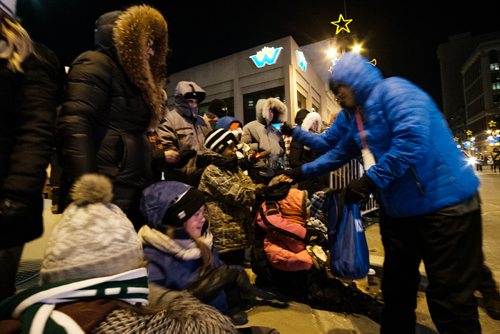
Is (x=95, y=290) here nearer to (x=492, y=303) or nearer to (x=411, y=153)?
(x=411, y=153)

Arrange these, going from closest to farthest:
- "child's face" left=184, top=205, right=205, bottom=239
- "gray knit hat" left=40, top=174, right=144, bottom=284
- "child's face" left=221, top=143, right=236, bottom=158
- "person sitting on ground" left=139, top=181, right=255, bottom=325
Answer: "gray knit hat" left=40, top=174, right=144, bottom=284 < "person sitting on ground" left=139, top=181, right=255, bottom=325 < "child's face" left=184, top=205, right=205, bottom=239 < "child's face" left=221, top=143, right=236, bottom=158

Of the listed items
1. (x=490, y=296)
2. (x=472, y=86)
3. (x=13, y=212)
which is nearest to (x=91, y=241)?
(x=13, y=212)

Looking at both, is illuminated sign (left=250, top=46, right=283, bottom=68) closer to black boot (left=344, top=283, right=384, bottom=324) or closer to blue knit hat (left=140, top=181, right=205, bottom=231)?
black boot (left=344, top=283, right=384, bottom=324)

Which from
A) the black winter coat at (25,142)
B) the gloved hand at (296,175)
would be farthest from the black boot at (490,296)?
the black winter coat at (25,142)

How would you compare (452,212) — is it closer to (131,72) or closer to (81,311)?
(81,311)

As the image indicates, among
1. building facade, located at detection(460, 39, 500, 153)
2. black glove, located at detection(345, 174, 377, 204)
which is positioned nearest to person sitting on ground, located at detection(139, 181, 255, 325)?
black glove, located at detection(345, 174, 377, 204)

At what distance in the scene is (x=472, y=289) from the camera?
67.4 inches

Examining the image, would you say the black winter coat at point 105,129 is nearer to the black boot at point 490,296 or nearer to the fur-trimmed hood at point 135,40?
the fur-trimmed hood at point 135,40

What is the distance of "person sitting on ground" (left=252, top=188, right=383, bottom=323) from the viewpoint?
290 centimetres

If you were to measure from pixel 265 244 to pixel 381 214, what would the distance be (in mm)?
1410

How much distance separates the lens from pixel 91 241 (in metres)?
1.07

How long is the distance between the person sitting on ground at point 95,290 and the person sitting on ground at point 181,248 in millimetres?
703

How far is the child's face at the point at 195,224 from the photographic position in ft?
6.69

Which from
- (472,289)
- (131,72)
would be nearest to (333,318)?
(472,289)
